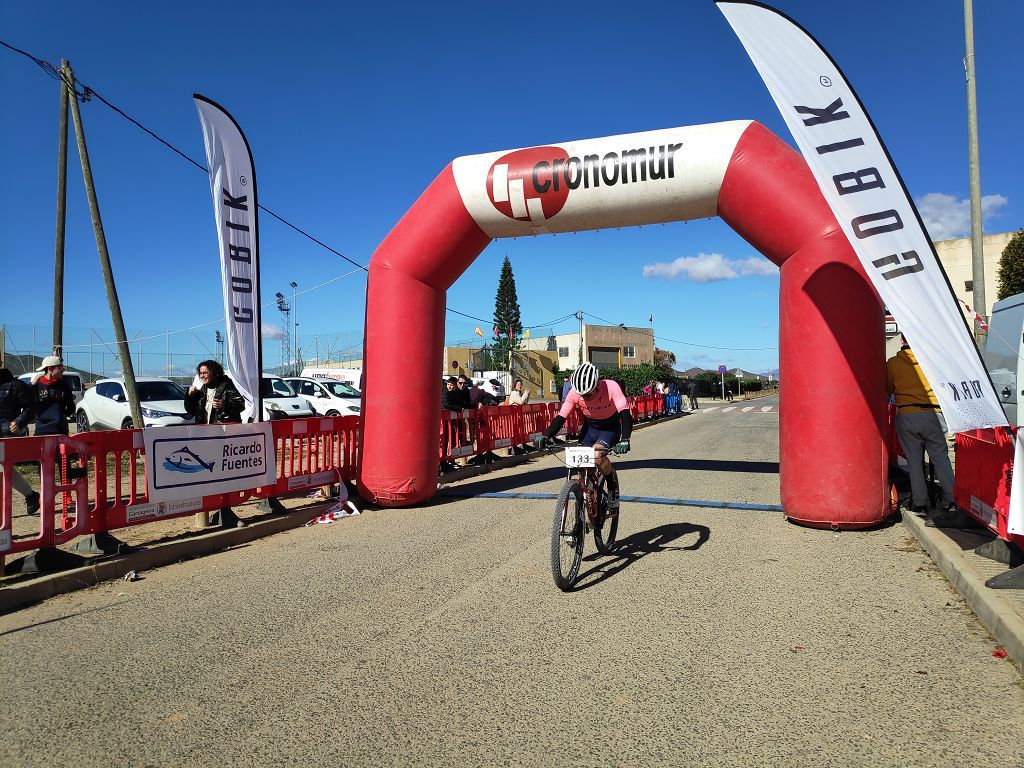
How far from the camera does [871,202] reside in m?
5.59

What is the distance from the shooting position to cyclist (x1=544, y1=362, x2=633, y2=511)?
5859 mm

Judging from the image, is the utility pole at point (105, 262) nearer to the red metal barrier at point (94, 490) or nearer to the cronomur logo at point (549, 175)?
the red metal barrier at point (94, 490)

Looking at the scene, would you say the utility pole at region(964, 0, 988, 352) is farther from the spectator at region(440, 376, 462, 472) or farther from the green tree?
the green tree

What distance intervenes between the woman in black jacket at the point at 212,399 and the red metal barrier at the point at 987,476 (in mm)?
7254

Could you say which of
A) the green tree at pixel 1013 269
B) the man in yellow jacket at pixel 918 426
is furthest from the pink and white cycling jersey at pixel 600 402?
the green tree at pixel 1013 269

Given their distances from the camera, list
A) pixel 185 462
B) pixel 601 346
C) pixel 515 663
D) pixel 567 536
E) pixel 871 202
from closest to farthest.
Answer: pixel 515 663, pixel 567 536, pixel 871 202, pixel 185 462, pixel 601 346

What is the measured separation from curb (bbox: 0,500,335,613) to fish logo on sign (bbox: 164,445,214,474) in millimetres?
684

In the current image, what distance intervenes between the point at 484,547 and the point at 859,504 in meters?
3.85

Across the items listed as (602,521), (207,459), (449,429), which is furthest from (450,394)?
(602,521)

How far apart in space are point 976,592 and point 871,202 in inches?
123

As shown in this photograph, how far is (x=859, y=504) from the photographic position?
6.81 metres

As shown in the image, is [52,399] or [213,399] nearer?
[213,399]

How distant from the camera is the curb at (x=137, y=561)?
4988 mm

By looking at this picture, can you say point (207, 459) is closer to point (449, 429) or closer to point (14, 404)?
point (14, 404)
